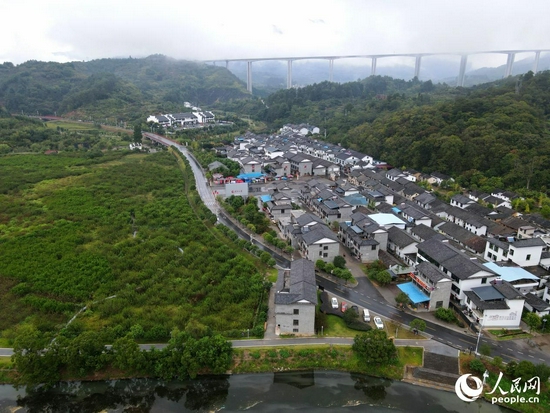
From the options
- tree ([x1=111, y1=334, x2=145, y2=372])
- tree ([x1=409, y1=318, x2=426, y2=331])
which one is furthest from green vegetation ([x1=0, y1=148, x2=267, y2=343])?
tree ([x1=409, y1=318, x2=426, y2=331])

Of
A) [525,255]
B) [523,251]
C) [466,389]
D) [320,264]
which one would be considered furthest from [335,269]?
[525,255]

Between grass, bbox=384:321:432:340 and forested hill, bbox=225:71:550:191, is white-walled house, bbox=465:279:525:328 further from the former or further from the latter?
forested hill, bbox=225:71:550:191

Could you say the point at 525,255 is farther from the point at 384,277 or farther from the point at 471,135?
the point at 471,135

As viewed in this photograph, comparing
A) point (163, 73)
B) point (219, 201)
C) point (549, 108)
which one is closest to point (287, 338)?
point (219, 201)

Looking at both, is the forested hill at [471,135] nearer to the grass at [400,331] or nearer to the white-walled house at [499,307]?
the white-walled house at [499,307]

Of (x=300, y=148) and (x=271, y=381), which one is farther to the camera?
(x=300, y=148)

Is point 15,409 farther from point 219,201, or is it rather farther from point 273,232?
point 219,201
